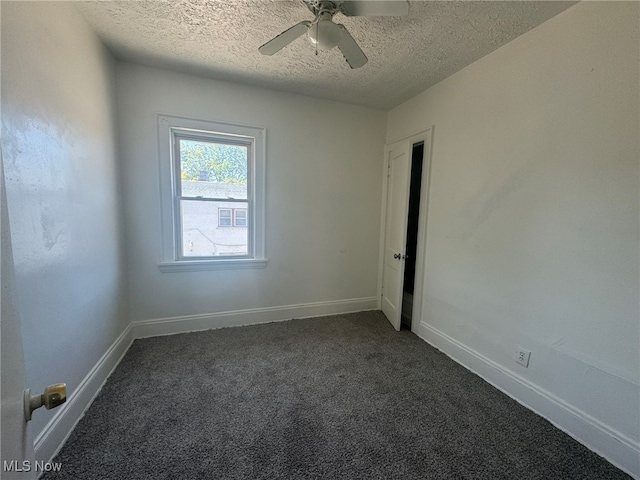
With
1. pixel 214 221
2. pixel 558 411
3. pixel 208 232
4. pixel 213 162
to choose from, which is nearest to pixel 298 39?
pixel 213 162

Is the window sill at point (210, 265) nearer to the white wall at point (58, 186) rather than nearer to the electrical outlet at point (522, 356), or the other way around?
the white wall at point (58, 186)

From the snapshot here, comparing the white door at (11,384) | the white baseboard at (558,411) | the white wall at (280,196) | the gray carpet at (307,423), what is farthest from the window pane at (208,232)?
the white baseboard at (558,411)

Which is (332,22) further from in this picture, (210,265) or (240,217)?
(210,265)

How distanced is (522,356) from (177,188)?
3292 millimetres

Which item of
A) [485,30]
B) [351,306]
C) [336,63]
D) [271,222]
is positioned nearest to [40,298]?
[271,222]

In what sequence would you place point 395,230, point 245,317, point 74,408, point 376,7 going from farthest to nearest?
point 395,230 → point 245,317 → point 74,408 → point 376,7

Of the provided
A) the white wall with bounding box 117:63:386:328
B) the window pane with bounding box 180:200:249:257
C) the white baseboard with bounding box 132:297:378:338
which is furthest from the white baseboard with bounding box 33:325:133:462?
the window pane with bounding box 180:200:249:257

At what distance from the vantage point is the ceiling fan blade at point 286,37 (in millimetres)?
1541

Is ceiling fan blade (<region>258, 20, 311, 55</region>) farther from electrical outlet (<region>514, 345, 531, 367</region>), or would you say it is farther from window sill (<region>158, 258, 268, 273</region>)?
electrical outlet (<region>514, 345, 531, 367</region>)

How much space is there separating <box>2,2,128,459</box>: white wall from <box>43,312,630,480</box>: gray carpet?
1.30 ft

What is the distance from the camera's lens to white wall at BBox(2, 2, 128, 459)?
122cm

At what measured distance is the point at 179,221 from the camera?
107 inches

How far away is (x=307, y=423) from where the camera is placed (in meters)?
1.69

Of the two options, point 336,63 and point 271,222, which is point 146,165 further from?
point 336,63
